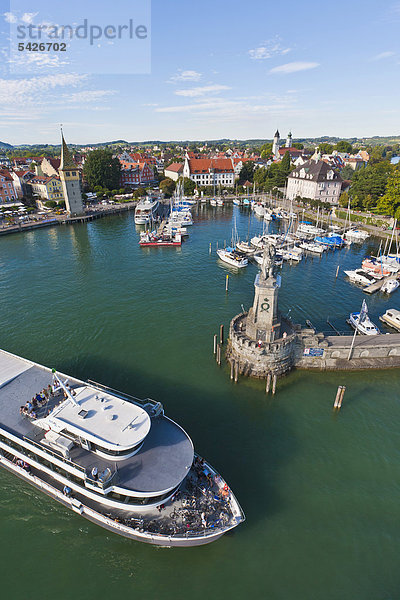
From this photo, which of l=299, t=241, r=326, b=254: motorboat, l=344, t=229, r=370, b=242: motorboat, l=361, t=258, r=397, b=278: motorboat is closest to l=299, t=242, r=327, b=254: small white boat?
l=299, t=241, r=326, b=254: motorboat

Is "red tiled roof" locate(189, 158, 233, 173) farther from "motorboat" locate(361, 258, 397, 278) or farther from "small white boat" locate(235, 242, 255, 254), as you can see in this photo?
"motorboat" locate(361, 258, 397, 278)

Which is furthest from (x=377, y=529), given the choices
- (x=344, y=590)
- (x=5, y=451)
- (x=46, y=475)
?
(x=5, y=451)

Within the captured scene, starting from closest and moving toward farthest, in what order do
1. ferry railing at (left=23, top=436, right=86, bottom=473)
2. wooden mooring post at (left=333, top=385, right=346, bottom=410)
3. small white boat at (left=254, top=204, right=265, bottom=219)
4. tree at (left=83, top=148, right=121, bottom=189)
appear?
ferry railing at (left=23, top=436, right=86, bottom=473), wooden mooring post at (left=333, top=385, right=346, bottom=410), small white boat at (left=254, top=204, right=265, bottom=219), tree at (left=83, top=148, right=121, bottom=189)

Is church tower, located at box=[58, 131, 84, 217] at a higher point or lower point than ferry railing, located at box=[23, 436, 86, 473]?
higher

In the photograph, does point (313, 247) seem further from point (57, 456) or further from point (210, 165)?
point (210, 165)

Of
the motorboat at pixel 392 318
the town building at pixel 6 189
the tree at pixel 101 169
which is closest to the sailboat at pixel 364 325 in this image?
the motorboat at pixel 392 318

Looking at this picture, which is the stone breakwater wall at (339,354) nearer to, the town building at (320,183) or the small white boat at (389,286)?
the small white boat at (389,286)

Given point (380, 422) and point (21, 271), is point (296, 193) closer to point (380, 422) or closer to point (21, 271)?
point (21, 271)
